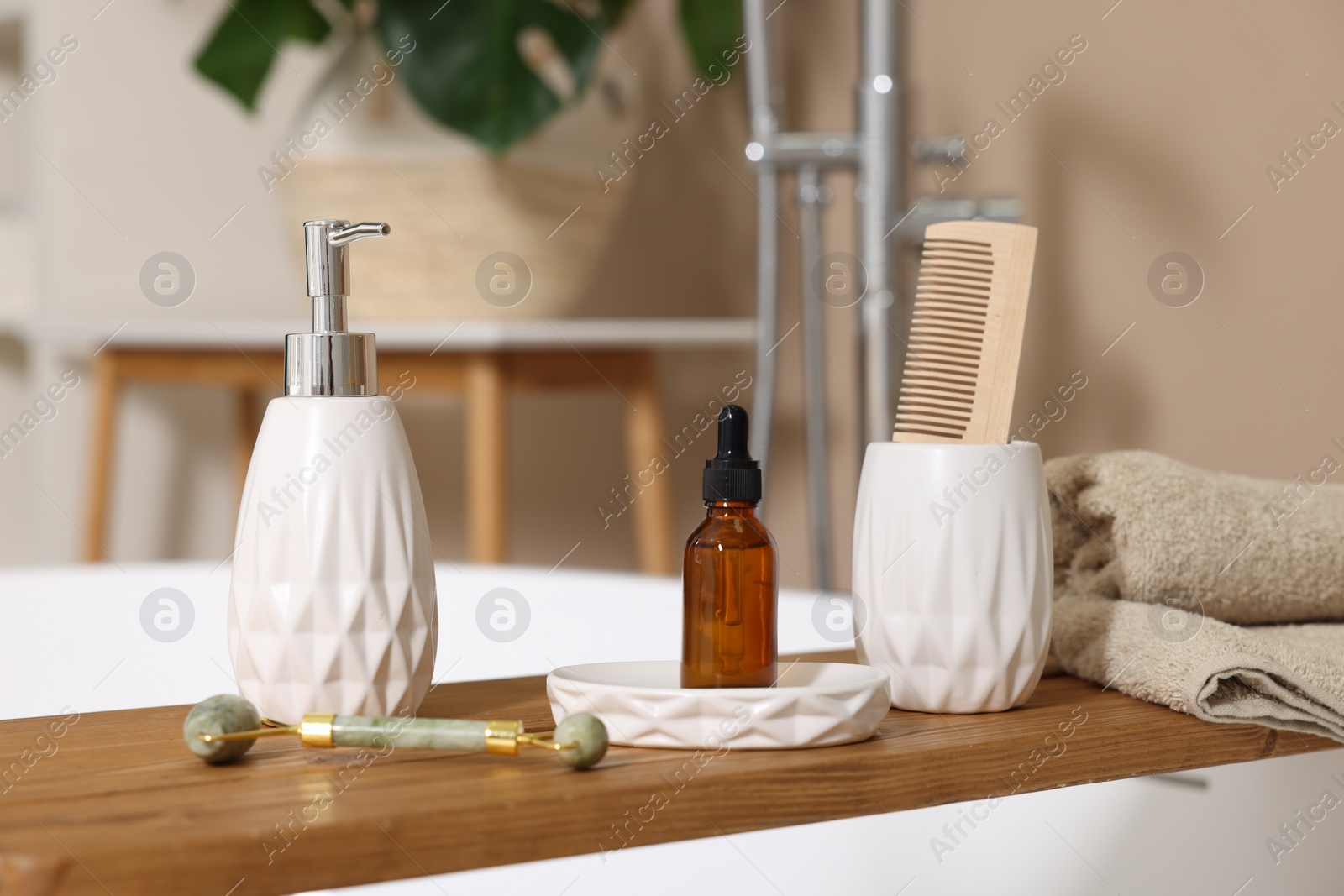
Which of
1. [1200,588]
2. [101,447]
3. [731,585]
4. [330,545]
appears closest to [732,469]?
[731,585]

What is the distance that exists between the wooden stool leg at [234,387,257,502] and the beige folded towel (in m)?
1.44

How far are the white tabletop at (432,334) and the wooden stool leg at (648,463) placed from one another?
0.17 ft

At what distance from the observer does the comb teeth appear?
0.52 meters

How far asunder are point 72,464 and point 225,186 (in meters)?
0.47

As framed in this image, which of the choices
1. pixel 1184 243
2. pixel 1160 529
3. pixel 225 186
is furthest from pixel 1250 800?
pixel 225 186

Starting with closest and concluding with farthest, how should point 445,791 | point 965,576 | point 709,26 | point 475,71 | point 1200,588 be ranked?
point 445,791 → point 965,576 → point 1200,588 → point 475,71 → point 709,26

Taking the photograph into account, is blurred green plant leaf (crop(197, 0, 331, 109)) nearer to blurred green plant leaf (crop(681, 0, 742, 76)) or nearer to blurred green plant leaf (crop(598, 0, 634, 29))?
blurred green plant leaf (crop(598, 0, 634, 29))

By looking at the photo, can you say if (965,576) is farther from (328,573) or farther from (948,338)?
(328,573)

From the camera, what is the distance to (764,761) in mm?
420

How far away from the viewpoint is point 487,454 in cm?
139

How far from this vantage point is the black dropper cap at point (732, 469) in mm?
474

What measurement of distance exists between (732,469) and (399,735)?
0.52ft

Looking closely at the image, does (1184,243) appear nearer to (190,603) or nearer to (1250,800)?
(1250,800)

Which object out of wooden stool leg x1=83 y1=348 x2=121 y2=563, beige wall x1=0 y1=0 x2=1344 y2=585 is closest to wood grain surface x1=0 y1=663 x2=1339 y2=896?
beige wall x1=0 y1=0 x2=1344 y2=585
